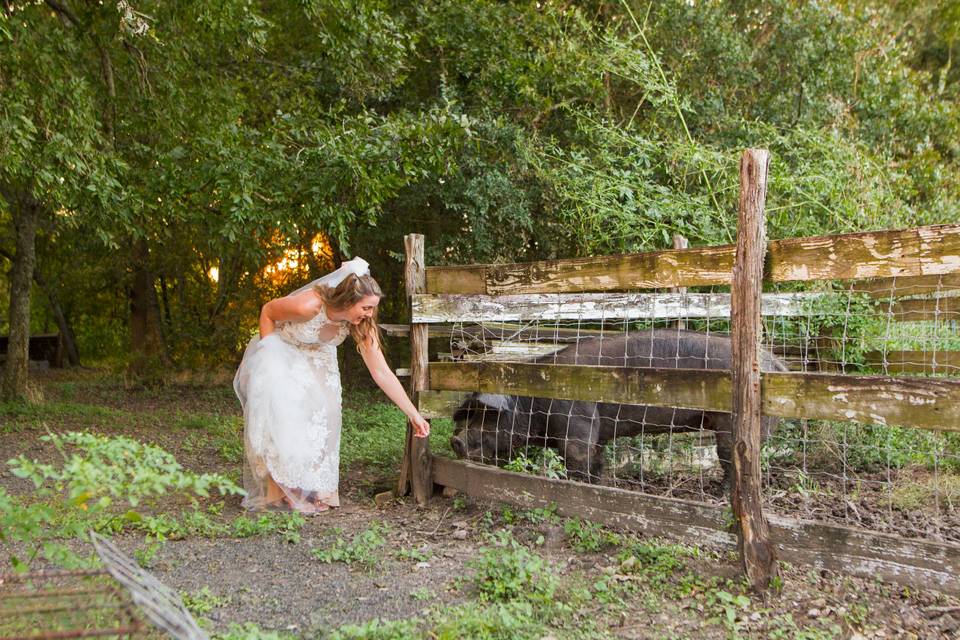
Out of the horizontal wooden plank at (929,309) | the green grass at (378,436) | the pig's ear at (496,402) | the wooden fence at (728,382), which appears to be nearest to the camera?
the wooden fence at (728,382)

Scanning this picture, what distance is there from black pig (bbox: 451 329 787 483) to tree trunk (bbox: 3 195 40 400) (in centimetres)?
792

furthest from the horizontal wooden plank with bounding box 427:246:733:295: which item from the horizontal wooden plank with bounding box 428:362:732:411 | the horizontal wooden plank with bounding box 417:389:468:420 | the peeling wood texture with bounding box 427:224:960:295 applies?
the horizontal wooden plank with bounding box 417:389:468:420

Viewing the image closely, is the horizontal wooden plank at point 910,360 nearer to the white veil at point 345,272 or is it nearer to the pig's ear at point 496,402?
the pig's ear at point 496,402

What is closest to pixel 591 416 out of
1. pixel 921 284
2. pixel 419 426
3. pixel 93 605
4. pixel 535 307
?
pixel 535 307

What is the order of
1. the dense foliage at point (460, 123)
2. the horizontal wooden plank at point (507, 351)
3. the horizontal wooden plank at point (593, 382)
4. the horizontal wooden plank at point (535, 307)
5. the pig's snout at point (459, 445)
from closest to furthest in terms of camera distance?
the horizontal wooden plank at point (593, 382) → the horizontal wooden plank at point (535, 307) → the pig's snout at point (459, 445) → the horizontal wooden plank at point (507, 351) → the dense foliage at point (460, 123)

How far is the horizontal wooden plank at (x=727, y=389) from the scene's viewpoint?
3410 mm

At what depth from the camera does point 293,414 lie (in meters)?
5.54

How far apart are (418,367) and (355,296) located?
29.6 inches

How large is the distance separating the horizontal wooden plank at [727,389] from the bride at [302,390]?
2.27ft

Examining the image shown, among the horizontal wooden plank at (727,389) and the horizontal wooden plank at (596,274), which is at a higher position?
the horizontal wooden plank at (596,274)

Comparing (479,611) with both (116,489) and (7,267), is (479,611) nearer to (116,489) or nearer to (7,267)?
(116,489)

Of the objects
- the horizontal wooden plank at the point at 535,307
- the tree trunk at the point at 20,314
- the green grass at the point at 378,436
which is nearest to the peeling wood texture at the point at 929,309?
the horizontal wooden plank at the point at 535,307

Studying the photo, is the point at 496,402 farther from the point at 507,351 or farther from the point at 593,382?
the point at 593,382

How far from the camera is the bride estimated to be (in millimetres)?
5426
